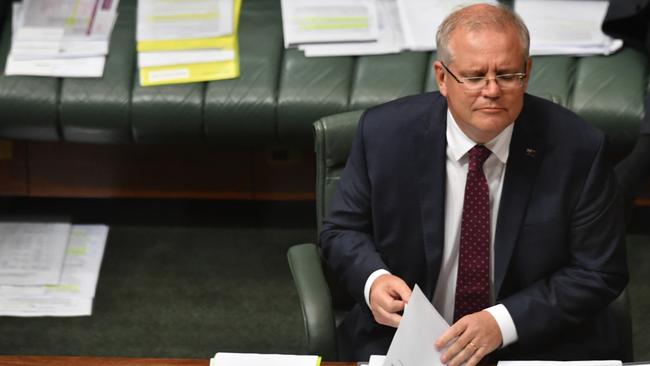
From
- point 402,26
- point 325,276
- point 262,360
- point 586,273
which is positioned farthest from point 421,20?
point 262,360

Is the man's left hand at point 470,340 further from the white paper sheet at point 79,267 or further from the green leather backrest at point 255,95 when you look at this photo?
the white paper sheet at point 79,267

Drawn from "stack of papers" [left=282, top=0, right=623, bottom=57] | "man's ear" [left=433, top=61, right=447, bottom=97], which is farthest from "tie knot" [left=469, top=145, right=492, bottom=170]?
"stack of papers" [left=282, top=0, right=623, bottom=57]

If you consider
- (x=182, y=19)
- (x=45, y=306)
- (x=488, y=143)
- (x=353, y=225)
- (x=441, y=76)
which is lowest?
(x=45, y=306)

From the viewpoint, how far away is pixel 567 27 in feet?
11.8

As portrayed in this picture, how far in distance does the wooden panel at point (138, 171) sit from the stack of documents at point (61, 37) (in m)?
0.37

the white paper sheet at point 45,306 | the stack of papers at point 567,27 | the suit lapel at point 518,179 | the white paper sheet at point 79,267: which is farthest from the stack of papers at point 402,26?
the suit lapel at point 518,179

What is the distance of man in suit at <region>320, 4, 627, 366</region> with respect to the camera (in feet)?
7.06

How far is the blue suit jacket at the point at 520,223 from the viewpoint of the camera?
2.22m

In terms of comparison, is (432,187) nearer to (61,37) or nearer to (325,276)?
(325,276)

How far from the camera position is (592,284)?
2213mm

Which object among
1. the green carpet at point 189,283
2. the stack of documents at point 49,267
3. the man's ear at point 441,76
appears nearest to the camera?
the man's ear at point 441,76

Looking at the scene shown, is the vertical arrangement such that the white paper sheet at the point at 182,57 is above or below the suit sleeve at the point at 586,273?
below

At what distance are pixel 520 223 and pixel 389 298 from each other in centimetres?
31

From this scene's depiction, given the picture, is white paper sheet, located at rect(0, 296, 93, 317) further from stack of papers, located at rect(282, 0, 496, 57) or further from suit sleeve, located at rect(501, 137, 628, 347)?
suit sleeve, located at rect(501, 137, 628, 347)
